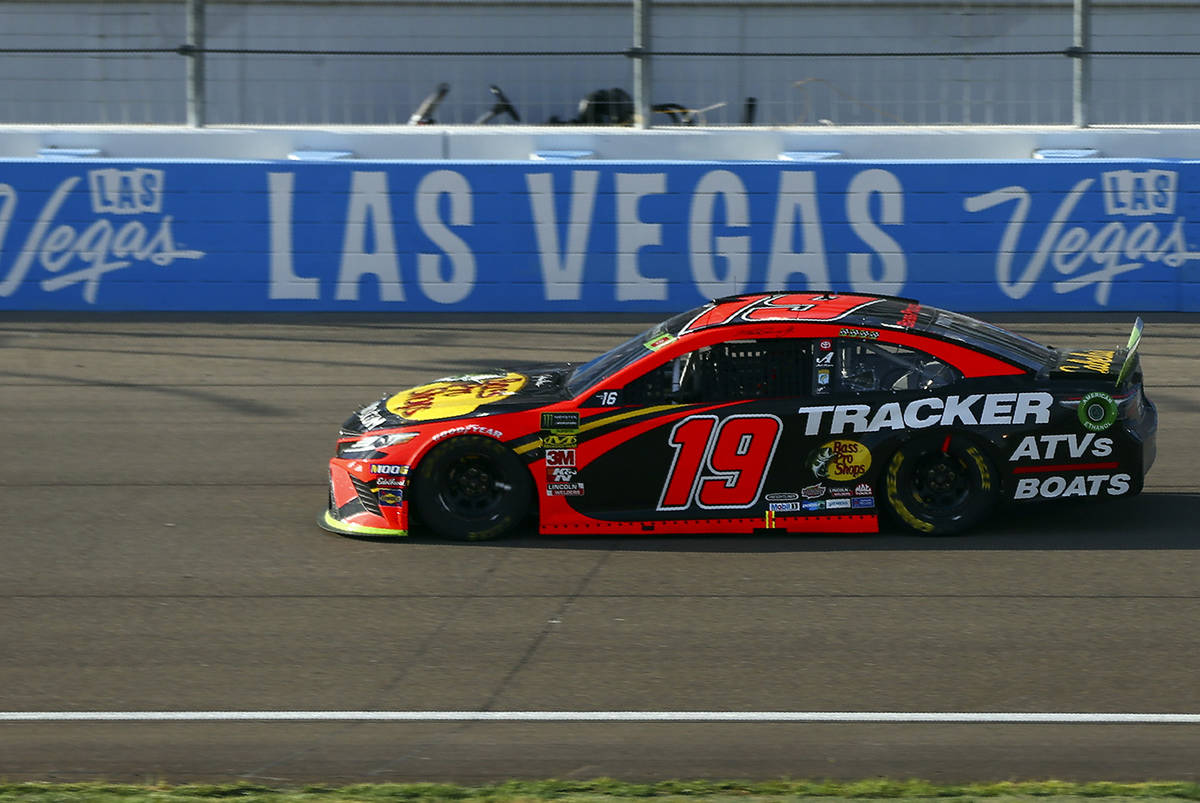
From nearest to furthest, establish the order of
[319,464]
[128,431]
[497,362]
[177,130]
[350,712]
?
[350,712] → [319,464] → [128,431] → [497,362] → [177,130]

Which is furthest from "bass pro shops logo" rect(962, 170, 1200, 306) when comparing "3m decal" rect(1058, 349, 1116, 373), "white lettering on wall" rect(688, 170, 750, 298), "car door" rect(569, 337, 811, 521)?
"car door" rect(569, 337, 811, 521)

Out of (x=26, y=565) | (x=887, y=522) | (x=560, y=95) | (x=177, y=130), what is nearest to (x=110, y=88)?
(x=177, y=130)

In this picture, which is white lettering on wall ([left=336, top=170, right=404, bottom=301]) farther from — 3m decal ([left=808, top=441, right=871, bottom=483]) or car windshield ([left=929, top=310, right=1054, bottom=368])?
3m decal ([left=808, top=441, right=871, bottom=483])

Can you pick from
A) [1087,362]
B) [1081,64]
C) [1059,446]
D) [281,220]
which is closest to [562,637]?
[1059,446]

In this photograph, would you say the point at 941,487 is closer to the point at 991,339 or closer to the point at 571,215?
the point at 991,339

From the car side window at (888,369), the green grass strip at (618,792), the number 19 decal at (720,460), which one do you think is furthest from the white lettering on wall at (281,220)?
the green grass strip at (618,792)

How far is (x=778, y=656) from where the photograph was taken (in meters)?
6.86

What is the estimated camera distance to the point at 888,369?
8.55m

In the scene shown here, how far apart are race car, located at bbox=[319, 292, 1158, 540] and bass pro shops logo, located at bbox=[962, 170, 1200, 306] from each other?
8115 millimetres

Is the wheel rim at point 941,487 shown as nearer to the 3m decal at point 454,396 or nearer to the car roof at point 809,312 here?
the car roof at point 809,312

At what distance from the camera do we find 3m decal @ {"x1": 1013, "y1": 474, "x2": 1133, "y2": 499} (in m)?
8.48

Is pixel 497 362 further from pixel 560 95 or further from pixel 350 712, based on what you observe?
pixel 350 712

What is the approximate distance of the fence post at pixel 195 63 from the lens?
17516mm

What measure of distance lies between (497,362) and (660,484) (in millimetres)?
6113
